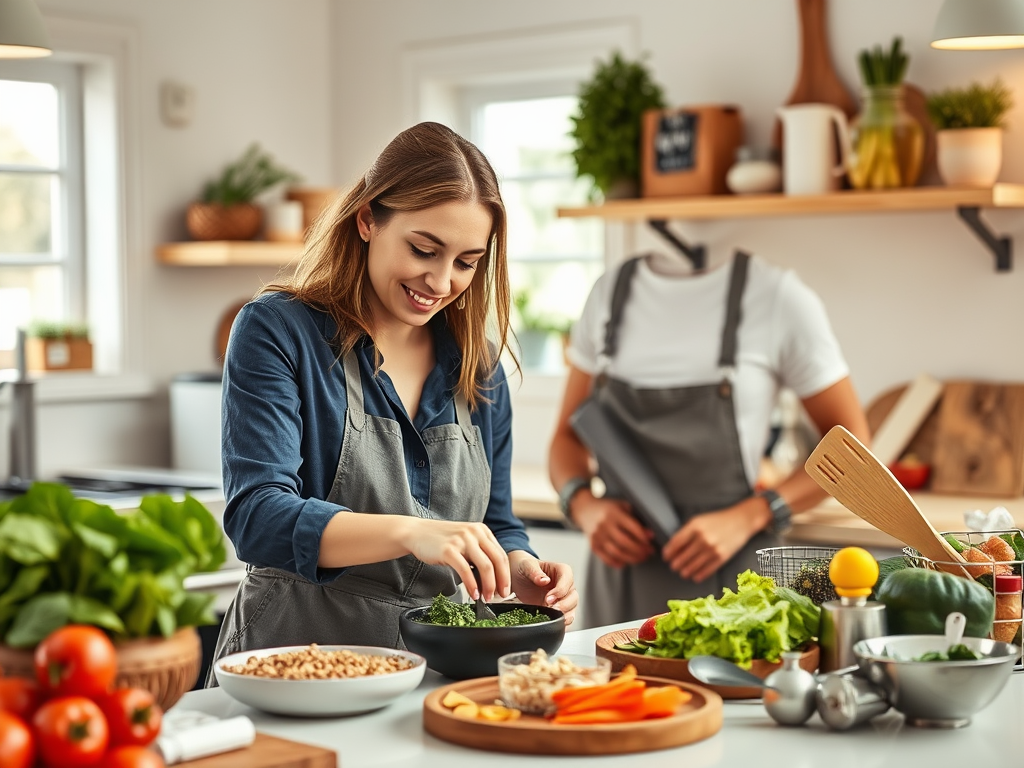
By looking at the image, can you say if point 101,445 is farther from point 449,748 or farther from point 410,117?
point 449,748

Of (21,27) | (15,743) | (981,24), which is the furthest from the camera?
(981,24)

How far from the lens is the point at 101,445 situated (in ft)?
13.9

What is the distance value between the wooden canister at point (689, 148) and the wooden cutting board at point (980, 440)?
814 millimetres

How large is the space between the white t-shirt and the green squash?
1170mm

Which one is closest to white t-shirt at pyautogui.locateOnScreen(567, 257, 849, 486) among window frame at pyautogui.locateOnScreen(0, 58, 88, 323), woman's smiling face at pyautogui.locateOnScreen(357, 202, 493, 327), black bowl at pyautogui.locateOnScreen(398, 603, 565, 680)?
woman's smiling face at pyautogui.locateOnScreen(357, 202, 493, 327)

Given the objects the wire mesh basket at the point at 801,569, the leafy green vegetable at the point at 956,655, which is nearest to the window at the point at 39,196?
the wire mesh basket at the point at 801,569

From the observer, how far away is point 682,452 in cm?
283

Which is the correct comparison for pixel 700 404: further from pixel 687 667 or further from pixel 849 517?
pixel 687 667

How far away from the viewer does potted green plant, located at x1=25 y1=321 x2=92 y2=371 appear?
4.07m

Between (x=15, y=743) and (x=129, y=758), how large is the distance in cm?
9

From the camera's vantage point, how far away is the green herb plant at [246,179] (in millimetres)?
4301

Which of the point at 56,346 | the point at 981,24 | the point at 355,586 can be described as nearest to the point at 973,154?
the point at 981,24

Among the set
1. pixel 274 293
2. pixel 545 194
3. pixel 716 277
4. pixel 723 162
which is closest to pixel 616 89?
pixel 723 162

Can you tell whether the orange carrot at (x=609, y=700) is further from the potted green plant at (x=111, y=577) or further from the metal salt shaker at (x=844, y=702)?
the potted green plant at (x=111, y=577)
